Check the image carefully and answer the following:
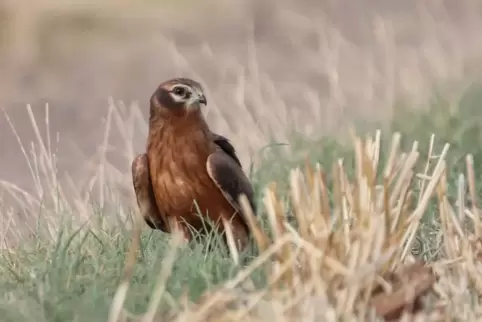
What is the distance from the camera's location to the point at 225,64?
5.05 meters

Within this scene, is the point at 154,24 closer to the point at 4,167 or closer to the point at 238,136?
the point at 4,167

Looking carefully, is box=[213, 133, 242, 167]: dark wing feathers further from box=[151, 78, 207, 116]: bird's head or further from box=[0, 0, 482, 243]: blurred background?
box=[0, 0, 482, 243]: blurred background

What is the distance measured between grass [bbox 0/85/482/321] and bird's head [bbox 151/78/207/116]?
379 millimetres

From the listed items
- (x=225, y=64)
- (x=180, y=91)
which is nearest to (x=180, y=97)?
(x=180, y=91)

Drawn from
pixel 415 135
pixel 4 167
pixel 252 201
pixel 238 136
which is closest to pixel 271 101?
pixel 238 136

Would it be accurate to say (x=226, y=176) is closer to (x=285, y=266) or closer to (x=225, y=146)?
(x=225, y=146)

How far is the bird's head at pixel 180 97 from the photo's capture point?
98.0 inches

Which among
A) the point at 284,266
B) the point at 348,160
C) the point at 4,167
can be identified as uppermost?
the point at 284,266

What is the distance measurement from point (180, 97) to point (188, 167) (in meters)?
0.20

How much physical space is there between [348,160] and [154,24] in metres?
3.08

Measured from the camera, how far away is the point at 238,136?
378 cm

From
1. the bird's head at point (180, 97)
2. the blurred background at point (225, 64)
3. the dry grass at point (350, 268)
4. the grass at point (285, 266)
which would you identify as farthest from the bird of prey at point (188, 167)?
the blurred background at point (225, 64)

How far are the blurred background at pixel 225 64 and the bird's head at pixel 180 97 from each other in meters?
1.02

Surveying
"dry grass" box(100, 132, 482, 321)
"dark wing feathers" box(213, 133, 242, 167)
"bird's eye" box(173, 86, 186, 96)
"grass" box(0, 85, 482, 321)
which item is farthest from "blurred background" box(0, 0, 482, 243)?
"dry grass" box(100, 132, 482, 321)
